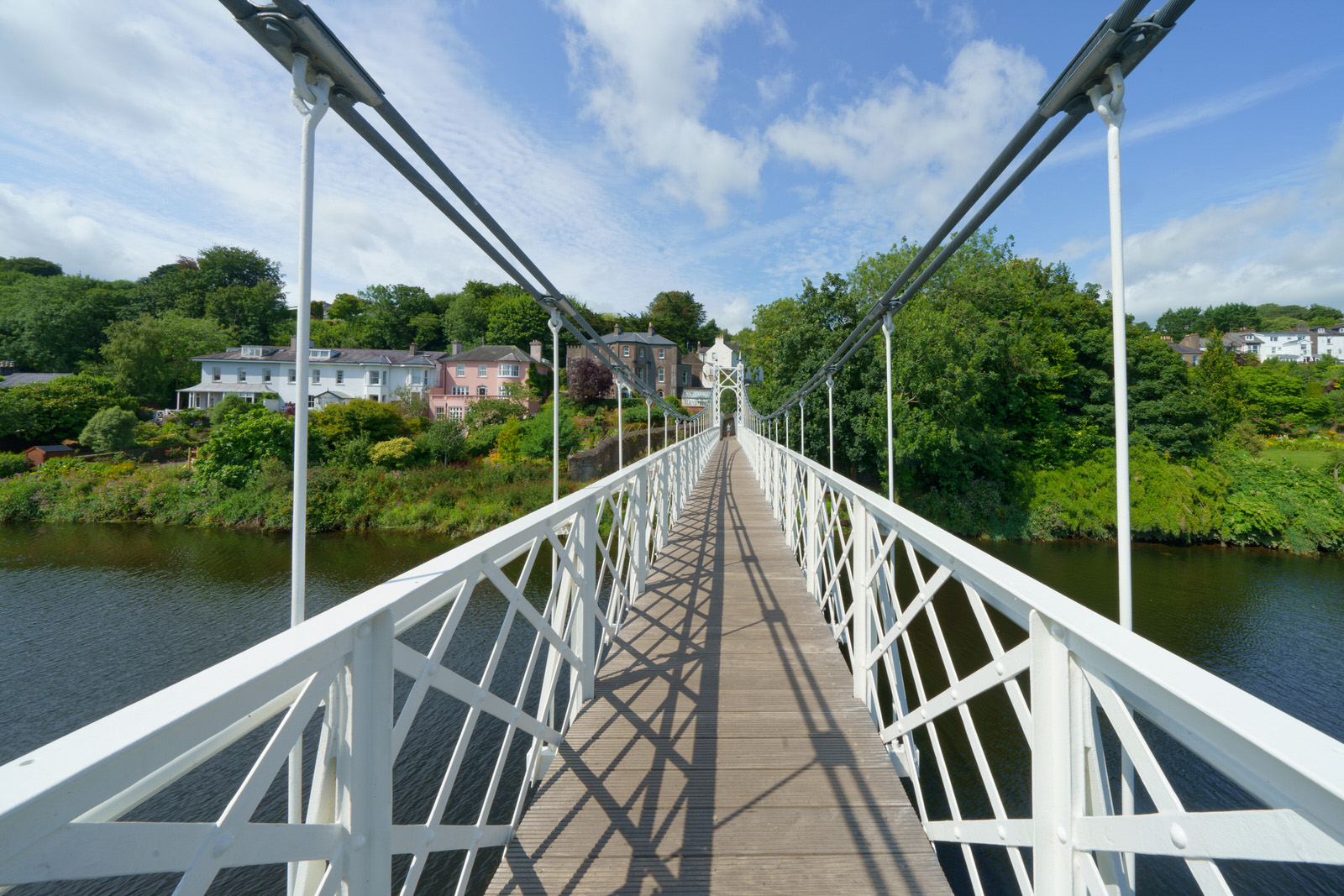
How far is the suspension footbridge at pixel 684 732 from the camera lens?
604 mm

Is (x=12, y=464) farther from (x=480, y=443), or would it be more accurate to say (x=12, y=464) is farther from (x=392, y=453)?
(x=480, y=443)

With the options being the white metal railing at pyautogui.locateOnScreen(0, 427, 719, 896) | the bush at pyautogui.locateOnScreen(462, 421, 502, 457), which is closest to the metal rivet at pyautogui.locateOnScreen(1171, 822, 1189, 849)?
the white metal railing at pyautogui.locateOnScreen(0, 427, 719, 896)

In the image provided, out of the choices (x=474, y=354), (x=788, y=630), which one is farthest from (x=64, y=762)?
(x=474, y=354)

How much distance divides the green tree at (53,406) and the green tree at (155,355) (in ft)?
13.7

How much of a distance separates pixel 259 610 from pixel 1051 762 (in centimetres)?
1151

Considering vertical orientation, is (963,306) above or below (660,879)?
above

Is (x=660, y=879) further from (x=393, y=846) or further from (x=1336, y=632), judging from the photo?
(x=1336, y=632)

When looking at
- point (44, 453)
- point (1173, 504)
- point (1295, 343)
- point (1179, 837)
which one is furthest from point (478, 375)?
point (1295, 343)

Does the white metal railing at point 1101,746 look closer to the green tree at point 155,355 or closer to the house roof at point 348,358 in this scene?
the house roof at point 348,358

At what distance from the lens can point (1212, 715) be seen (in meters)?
0.63

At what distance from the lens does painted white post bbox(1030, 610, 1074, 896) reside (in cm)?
100

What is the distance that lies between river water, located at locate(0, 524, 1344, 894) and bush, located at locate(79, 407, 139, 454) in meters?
5.63

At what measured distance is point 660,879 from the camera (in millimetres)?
1498

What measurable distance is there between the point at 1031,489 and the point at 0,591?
22.9 metres
